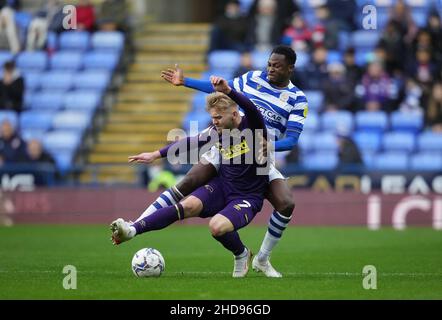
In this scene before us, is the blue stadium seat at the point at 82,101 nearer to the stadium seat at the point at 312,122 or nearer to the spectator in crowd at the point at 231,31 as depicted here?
the spectator in crowd at the point at 231,31

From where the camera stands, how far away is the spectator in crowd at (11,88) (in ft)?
77.2

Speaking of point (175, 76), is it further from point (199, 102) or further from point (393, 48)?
point (199, 102)

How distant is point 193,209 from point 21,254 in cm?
413

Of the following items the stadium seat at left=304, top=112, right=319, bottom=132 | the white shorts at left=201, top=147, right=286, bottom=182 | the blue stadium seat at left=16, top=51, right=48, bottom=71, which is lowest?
the stadium seat at left=304, top=112, right=319, bottom=132

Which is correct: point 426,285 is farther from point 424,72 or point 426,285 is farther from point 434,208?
point 424,72

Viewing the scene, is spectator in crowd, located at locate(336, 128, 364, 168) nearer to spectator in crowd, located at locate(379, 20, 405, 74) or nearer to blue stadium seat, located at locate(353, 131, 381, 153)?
blue stadium seat, located at locate(353, 131, 381, 153)

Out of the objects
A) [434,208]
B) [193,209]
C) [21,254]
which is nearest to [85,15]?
[434,208]

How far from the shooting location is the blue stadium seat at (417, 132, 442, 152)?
21.7 metres

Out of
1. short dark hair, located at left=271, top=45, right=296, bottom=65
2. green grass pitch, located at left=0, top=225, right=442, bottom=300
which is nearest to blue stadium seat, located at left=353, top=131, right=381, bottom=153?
green grass pitch, located at left=0, top=225, right=442, bottom=300

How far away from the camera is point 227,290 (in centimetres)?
954

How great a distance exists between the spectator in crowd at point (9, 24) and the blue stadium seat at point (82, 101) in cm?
220

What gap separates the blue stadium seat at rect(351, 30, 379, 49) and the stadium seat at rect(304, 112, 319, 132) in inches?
93.9

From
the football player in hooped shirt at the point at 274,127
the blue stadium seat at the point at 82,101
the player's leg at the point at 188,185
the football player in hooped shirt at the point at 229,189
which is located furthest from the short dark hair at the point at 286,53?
the blue stadium seat at the point at 82,101

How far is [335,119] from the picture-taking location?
22500mm
